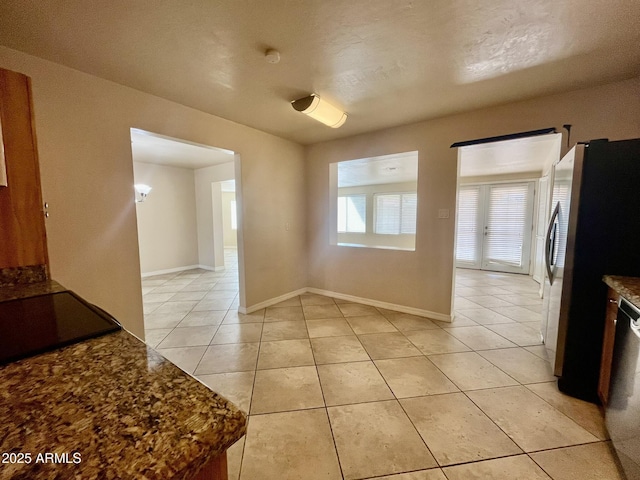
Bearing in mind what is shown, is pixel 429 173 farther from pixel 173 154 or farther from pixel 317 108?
pixel 173 154

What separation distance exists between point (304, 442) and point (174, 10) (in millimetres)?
2485

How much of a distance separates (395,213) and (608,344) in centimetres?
613

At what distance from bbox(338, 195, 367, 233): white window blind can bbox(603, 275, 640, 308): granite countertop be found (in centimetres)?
664

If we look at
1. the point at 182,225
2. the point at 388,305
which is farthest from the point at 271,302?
the point at 182,225

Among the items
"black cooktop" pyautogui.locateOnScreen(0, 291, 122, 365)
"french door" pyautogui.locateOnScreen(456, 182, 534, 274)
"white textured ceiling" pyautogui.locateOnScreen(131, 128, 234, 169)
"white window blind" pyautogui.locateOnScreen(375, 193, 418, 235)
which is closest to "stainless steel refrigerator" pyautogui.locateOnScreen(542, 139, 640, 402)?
"black cooktop" pyautogui.locateOnScreen(0, 291, 122, 365)

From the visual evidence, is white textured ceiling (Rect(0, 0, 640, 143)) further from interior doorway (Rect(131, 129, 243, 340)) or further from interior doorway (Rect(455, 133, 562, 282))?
interior doorway (Rect(455, 133, 562, 282))

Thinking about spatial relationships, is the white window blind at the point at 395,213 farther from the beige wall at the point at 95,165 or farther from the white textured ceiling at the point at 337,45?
the beige wall at the point at 95,165

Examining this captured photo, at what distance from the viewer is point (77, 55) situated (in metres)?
1.74

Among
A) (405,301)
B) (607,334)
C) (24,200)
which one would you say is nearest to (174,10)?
(24,200)

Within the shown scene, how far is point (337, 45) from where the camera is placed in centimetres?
167

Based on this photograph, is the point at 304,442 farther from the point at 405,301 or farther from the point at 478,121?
the point at 478,121

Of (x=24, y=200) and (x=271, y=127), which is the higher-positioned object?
(x=271, y=127)

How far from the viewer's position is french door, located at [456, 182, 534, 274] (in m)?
5.36

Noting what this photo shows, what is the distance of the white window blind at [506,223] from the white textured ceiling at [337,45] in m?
3.77
